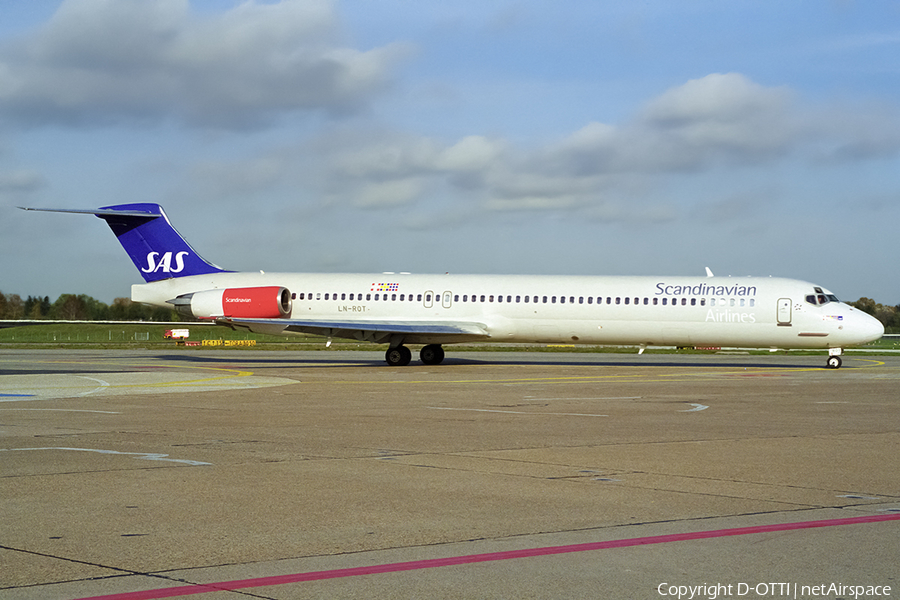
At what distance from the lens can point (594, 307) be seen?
107ft

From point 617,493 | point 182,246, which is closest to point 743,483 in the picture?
point 617,493

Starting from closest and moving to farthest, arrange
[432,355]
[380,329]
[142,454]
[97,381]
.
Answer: [142,454] → [97,381] → [380,329] → [432,355]

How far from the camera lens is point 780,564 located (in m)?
6.05

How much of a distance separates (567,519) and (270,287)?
29.3 meters

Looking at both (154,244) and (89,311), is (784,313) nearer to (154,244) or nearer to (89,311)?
(154,244)

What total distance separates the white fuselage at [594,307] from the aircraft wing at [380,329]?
0.17 m

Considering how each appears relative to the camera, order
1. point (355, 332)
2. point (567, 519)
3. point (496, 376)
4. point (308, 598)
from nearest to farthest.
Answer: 1. point (308, 598)
2. point (567, 519)
3. point (496, 376)
4. point (355, 332)

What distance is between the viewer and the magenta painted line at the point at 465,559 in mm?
5457

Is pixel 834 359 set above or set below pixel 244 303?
below

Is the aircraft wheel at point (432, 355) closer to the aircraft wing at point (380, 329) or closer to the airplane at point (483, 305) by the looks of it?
the airplane at point (483, 305)

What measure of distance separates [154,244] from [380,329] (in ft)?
38.1

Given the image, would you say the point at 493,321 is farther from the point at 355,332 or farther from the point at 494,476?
the point at 494,476

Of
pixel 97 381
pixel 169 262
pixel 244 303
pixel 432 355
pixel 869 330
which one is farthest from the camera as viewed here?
pixel 169 262

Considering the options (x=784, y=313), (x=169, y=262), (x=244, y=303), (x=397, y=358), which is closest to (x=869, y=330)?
(x=784, y=313)
